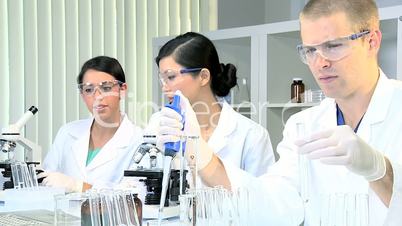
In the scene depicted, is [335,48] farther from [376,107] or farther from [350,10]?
[376,107]

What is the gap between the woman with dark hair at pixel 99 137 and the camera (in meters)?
2.85

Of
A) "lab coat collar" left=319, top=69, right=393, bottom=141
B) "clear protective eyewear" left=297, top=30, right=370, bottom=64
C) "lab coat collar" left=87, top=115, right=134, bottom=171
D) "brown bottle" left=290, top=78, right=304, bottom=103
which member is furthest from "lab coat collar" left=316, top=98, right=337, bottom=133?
"brown bottle" left=290, top=78, right=304, bottom=103

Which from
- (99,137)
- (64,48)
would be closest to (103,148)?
(99,137)

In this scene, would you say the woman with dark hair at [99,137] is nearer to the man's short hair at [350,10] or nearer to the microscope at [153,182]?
the microscope at [153,182]

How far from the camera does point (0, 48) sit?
3.45 metres

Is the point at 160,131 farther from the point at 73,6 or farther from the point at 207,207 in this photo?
the point at 73,6

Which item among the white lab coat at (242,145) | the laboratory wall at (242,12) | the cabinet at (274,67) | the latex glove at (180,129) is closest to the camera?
the latex glove at (180,129)

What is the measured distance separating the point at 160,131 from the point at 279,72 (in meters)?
2.00

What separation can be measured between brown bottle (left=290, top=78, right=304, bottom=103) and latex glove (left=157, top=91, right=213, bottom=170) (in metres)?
1.69

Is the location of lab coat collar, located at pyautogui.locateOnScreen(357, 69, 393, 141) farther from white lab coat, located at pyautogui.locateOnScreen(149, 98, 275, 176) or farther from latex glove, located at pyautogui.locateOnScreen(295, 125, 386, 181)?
white lab coat, located at pyautogui.locateOnScreen(149, 98, 275, 176)

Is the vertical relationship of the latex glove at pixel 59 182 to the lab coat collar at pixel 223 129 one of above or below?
below

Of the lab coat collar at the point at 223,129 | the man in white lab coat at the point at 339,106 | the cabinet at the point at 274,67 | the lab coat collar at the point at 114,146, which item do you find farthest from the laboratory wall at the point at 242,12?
the man in white lab coat at the point at 339,106

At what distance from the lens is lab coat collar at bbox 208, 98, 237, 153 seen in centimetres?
255

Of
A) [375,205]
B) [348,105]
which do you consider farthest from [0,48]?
[375,205]
